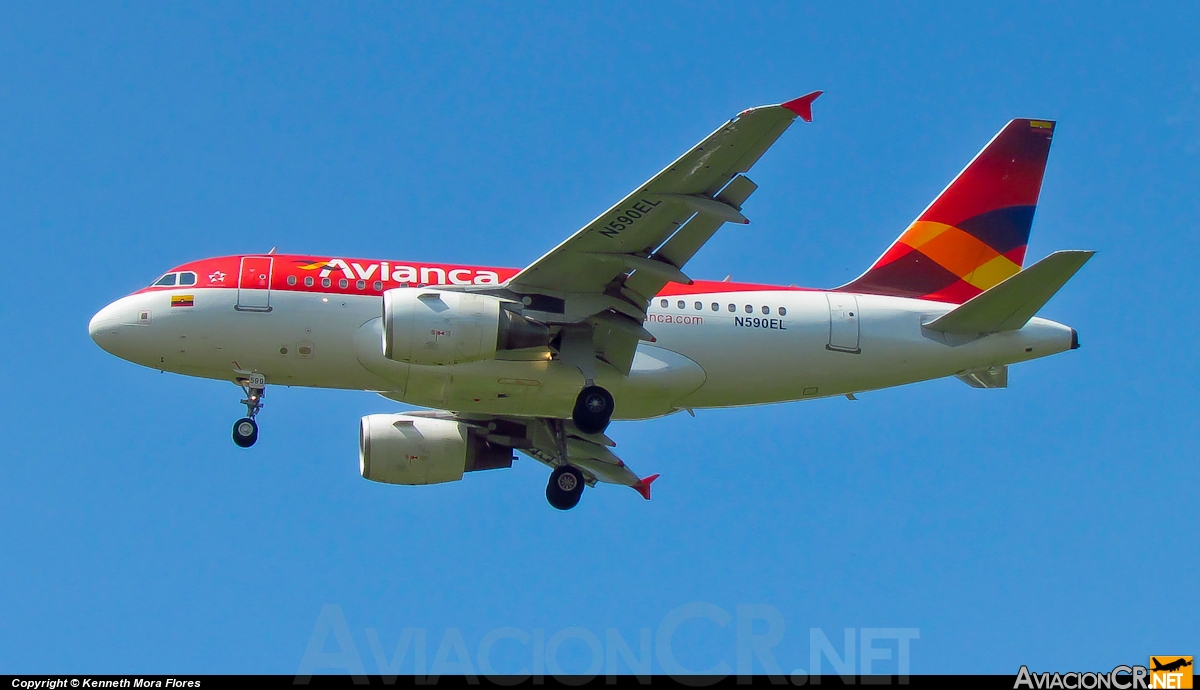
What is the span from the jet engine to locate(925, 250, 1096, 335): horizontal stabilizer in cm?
1048

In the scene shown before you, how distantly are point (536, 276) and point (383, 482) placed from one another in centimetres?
769

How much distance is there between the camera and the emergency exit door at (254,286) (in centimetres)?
2947

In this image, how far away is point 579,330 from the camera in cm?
2973

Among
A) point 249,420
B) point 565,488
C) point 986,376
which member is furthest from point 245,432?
point 986,376

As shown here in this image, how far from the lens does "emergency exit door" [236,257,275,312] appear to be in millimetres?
29469

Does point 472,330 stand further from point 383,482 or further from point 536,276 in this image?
point 383,482

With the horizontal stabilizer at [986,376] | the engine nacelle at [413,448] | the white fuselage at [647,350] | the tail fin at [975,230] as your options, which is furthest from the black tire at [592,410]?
the horizontal stabilizer at [986,376]

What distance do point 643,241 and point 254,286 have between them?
8.44m

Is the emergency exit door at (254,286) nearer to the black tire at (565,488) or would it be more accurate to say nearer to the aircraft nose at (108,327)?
the aircraft nose at (108,327)

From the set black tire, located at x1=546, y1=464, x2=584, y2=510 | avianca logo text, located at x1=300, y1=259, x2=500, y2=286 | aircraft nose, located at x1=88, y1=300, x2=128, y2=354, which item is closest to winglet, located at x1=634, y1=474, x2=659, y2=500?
black tire, located at x1=546, y1=464, x2=584, y2=510

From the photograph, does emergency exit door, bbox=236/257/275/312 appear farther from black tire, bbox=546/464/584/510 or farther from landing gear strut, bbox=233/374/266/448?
black tire, bbox=546/464/584/510

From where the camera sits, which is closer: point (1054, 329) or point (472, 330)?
point (472, 330)

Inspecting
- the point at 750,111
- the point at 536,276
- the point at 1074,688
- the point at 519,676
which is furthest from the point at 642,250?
the point at 1074,688

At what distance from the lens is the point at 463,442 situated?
111 ft
